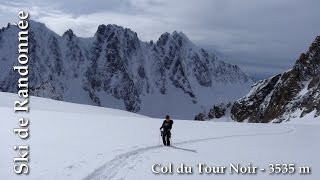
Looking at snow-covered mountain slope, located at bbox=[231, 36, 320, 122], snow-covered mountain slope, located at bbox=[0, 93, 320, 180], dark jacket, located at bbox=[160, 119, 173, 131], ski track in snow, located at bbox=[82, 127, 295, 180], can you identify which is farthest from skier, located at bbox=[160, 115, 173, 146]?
snow-covered mountain slope, located at bbox=[231, 36, 320, 122]

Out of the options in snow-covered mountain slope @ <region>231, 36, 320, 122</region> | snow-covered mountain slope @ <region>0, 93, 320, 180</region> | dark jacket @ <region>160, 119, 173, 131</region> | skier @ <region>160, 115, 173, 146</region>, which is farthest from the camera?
snow-covered mountain slope @ <region>231, 36, 320, 122</region>

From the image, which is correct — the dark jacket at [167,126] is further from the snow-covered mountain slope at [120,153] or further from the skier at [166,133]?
the snow-covered mountain slope at [120,153]

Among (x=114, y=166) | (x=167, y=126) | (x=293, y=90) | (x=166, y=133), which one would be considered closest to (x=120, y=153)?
(x=114, y=166)

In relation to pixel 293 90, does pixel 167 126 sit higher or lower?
lower

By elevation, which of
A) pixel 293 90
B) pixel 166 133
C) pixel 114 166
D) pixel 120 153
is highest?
pixel 293 90

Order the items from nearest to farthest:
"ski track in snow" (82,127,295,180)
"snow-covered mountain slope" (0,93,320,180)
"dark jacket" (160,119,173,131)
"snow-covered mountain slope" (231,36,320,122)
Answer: "ski track in snow" (82,127,295,180) → "snow-covered mountain slope" (0,93,320,180) → "dark jacket" (160,119,173,131) → "snow-covered mountain slope" (231,36,320,122)

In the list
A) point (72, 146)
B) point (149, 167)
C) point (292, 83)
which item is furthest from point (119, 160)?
point (292, 83)

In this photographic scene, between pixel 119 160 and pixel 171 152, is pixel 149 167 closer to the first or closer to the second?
pixel 119 160

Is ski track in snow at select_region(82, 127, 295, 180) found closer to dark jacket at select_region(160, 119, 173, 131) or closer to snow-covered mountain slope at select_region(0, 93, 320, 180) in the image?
snow-covered mountain slope at select_region(0, 93, 320, 180)

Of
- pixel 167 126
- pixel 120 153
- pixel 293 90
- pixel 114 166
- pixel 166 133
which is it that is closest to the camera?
pixel 114 166

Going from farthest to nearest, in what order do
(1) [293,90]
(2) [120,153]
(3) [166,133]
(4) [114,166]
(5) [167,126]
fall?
(1) [293,90] → (5) [167,126] → (3) [166,133] → (2) [120,153] → (4) [114,166]

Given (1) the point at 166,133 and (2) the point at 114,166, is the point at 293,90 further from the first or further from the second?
(2) the point at 114,166

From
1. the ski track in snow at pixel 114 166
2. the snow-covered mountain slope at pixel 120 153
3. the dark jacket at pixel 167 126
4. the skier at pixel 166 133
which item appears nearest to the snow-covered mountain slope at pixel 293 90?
the snow-covered mountain slope at pixel 120 153

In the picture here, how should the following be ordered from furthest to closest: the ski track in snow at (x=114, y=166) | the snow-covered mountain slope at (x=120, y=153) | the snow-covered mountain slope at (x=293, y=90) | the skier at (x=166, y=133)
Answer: the snow-covered mountain slope at (x=293, y=90) → the skier at (x=166, y=133) → the snow-covered mountain slope at (x=120, y=153) → the ski track in snow at (x=114, y=166)
